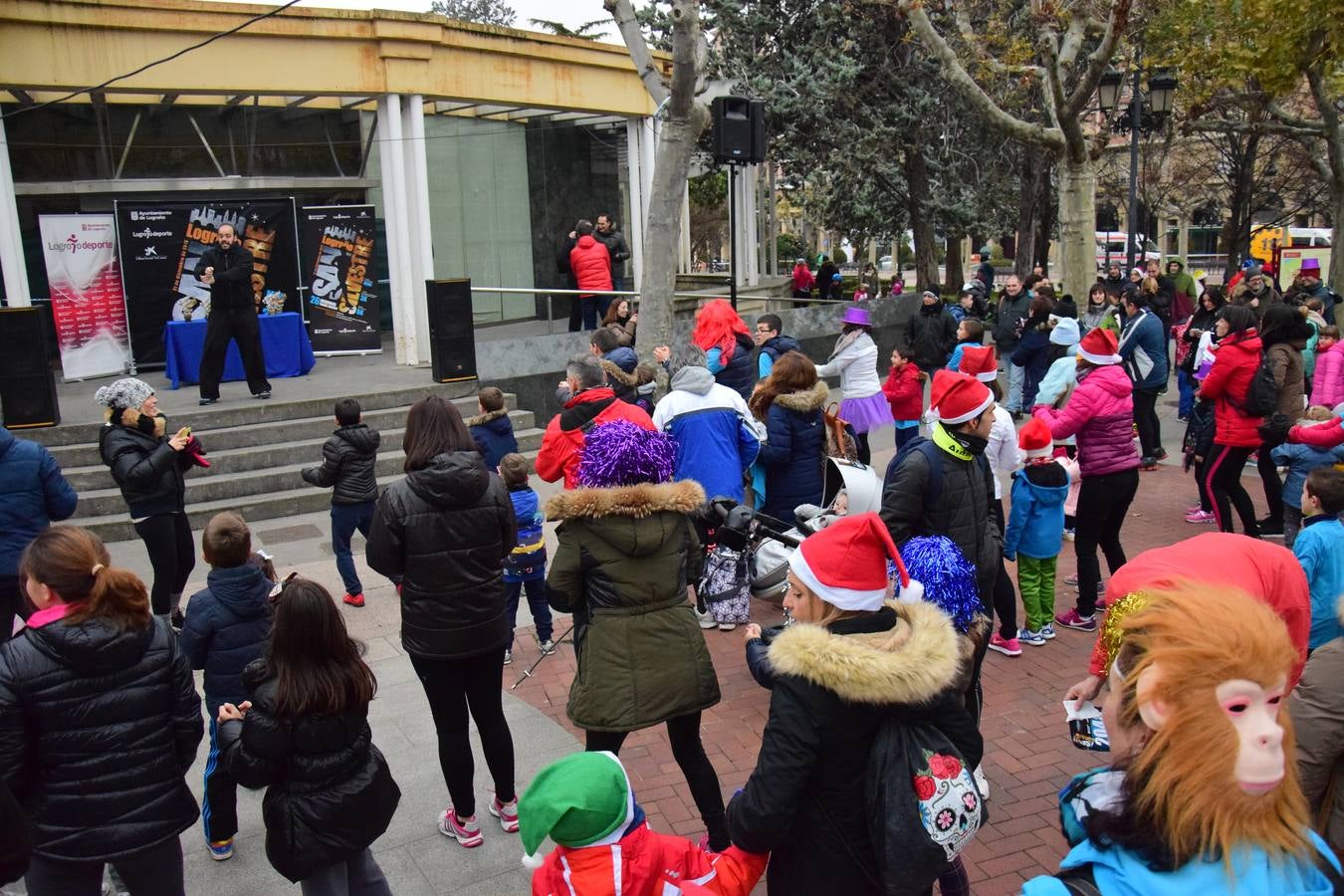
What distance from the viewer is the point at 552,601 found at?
4.27 metres

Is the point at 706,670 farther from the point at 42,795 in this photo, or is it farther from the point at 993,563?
the point at 42,795

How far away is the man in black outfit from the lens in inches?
438

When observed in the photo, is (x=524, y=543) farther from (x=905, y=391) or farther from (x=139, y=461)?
(x=905, y=391)

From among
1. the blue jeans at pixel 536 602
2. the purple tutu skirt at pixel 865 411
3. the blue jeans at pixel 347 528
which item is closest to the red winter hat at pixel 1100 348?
the purple tutu skirt at pixel 865 411

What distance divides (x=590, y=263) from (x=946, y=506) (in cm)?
1070

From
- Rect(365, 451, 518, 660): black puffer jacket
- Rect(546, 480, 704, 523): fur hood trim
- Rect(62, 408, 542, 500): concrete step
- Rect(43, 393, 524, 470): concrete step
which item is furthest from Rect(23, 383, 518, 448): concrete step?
Rect(546, 480, 704, 523): fur hood trim

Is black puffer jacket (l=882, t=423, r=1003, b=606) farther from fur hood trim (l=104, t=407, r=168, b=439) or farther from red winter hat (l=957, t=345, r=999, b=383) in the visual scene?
fur hood trim (l=104, t=407, r=168, b=439)

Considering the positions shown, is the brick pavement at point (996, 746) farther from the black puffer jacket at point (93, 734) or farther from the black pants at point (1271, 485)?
the black pants at point (1271, 485)

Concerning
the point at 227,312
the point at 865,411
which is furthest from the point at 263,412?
the point at 865,411

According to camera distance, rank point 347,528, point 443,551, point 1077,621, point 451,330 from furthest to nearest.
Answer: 1. point 451,330
2. point 347,528
3. point 1077,621
4. point 443,551

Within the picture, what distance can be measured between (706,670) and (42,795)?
87.8 inches

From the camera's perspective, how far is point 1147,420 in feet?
37.4

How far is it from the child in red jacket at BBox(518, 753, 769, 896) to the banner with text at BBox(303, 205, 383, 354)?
12.8m

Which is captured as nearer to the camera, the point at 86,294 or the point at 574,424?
the point at 574,424
